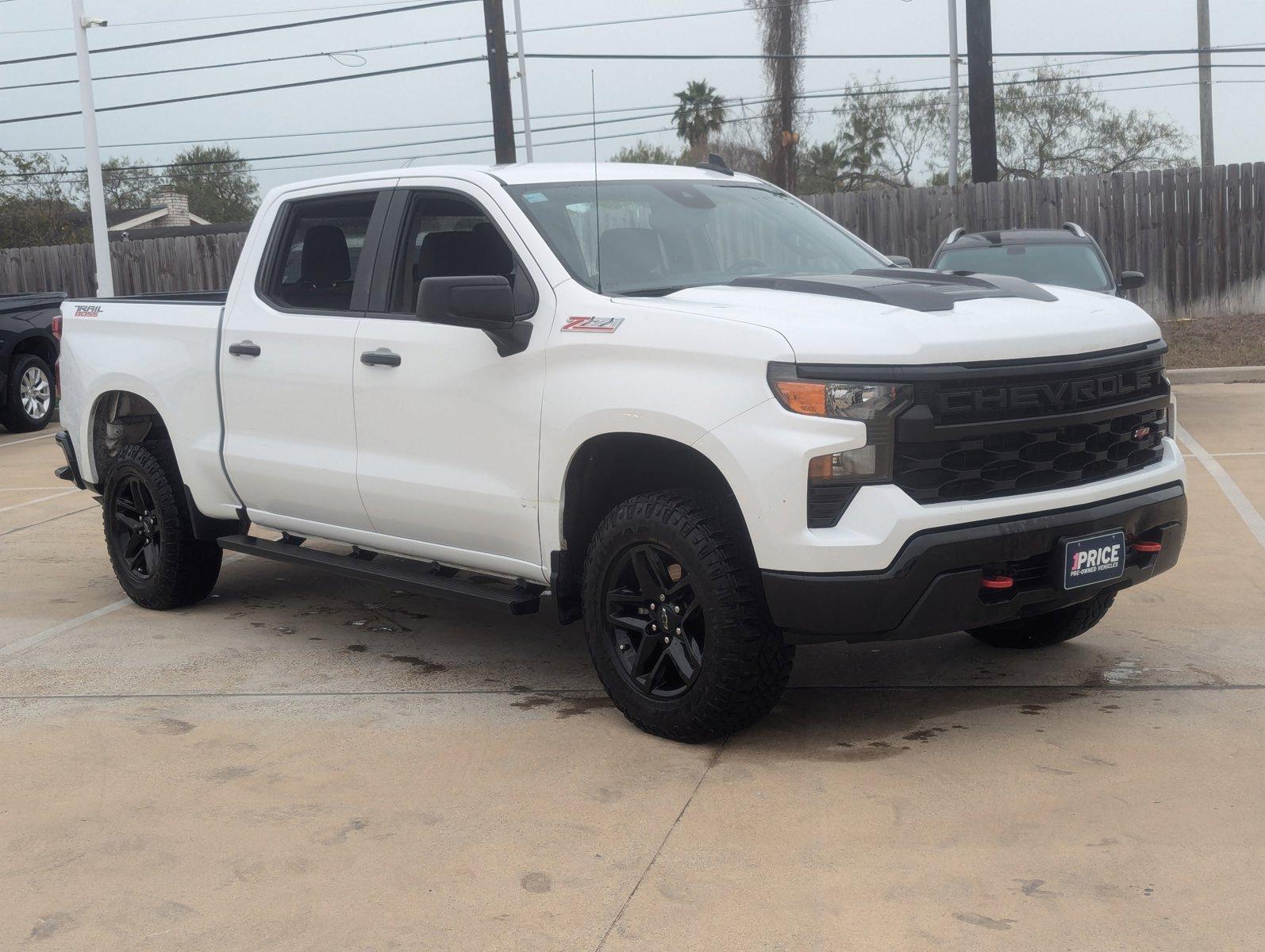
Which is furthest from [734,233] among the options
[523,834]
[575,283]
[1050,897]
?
[1050,897]

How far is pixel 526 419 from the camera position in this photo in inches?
196

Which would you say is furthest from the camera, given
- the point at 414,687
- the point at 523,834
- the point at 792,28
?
the point at 792,28

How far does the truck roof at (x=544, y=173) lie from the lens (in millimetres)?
5465

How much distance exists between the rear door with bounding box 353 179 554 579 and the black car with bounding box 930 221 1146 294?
275 inches

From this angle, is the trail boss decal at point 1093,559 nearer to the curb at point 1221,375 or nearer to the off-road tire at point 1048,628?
the off-road tire at point 1048,628

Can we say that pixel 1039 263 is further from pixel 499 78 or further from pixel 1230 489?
pixel 499 78

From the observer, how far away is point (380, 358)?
547 cm

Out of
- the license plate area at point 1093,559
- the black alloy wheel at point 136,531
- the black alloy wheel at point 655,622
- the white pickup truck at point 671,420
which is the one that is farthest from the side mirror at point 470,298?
the black alloy wheel at point 136,531

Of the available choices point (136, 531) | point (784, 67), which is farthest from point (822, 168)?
point (136, 531)

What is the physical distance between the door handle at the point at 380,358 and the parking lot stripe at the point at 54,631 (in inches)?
89.2

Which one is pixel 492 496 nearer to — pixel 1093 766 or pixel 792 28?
pixel 1093 766

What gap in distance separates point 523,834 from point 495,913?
1.65 ft

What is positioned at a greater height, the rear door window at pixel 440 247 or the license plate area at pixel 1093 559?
the rear door window at pixel 440 247

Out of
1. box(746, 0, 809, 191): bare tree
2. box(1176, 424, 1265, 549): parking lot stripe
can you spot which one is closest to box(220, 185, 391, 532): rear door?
box(1176, 424, 1265, 549): parking lot stripe
